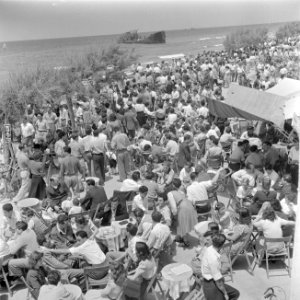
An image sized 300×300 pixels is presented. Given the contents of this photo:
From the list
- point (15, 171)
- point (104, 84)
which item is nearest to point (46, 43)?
point (104, 84)

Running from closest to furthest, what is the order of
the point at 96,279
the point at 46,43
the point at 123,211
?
the point at 96,279 < the point at 123,211 < the point at 46,43

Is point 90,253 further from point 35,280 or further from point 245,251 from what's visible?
point 245,251

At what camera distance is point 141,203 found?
21.3 feet

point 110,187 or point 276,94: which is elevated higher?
point 276,94

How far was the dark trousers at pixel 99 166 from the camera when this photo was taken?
8.97 metres

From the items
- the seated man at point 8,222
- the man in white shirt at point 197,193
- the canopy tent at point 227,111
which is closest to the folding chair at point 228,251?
the man in white shirt at point 197,193

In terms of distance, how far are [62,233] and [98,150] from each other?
323 cm

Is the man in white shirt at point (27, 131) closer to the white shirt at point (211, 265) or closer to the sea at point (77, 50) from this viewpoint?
the sea at point (77, 50)

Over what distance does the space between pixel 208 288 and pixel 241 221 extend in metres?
1.41

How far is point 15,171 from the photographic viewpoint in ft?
29.0

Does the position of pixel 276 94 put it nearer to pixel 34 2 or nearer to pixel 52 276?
pixel 52 276

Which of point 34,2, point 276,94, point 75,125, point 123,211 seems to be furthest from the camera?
point 75,125

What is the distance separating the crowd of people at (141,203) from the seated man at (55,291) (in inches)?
0.5

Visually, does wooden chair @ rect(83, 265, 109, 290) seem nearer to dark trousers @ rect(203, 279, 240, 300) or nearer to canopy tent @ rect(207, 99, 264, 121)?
dark trousers @ rect(203, 279, 240, 300)
